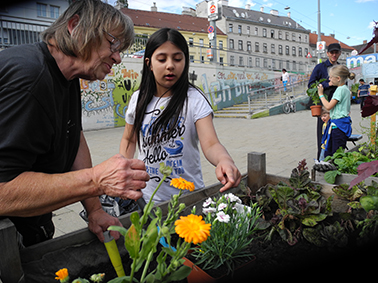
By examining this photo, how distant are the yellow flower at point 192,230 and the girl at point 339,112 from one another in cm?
389

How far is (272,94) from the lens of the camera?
20562 millimetres

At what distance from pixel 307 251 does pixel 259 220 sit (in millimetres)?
251

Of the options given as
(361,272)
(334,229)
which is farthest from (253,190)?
(361,272)

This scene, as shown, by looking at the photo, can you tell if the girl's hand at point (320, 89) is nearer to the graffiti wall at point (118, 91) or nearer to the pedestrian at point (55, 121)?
the pedestrian at point (55, 121)

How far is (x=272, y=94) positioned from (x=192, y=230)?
21.1 metres

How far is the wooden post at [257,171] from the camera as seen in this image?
184 centimetres

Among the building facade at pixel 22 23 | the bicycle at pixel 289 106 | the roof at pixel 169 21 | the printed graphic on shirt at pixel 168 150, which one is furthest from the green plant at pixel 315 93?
the roof at pixel 169 21

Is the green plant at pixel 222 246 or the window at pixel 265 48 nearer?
the green plant at pixel 222 246

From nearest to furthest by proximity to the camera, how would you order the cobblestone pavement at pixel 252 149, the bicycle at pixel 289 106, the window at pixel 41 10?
the cobblestone pavement at pixel 252 149
the window at pixel 41 10
the bicycle at pixel 289 106

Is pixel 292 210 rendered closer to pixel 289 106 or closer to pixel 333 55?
pixel 333 55

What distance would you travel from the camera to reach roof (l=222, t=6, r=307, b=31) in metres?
54.8

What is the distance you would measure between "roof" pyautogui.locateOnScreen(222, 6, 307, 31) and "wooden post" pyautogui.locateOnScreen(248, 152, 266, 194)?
2176 inches

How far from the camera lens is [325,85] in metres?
4.32

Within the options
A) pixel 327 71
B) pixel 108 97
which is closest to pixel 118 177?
pixel 327 71
